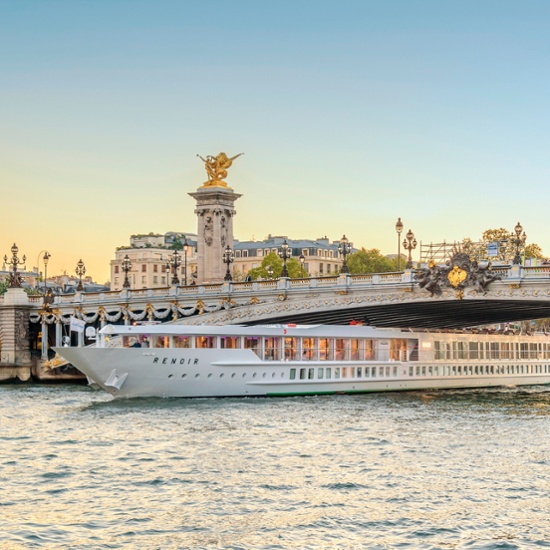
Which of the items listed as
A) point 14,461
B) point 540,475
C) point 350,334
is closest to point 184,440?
point 14,461

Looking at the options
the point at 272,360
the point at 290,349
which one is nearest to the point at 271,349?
the point at 272,360

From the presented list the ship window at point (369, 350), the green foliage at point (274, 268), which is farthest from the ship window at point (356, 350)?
the green foliage at point (274, 268)

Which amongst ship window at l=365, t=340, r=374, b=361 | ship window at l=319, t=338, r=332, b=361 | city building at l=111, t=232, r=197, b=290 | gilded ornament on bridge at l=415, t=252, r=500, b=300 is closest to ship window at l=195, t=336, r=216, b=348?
ship window at l=319, t=338, r=332, b=361

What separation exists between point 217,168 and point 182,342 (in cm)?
4156

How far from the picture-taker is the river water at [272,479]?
2688 centimetres

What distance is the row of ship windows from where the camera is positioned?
65875mm

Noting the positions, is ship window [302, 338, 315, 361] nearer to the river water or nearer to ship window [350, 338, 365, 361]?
ship window [350, 338, 365, 361]

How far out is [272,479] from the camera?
33.6 metres

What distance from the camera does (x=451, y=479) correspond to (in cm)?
3362

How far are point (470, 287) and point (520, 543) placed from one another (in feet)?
134

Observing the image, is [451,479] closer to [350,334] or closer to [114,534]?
[114,534]

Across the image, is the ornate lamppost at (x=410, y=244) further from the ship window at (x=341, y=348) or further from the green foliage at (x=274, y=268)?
the green foliage at (x=274, y=268)

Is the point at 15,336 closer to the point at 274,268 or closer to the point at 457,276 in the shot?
the point at 457,276

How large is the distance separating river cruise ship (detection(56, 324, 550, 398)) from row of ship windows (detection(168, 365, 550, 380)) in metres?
0.06
